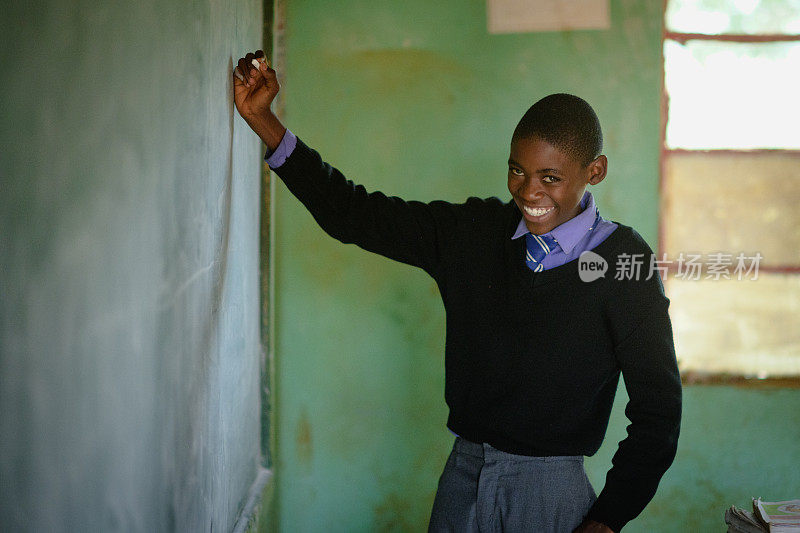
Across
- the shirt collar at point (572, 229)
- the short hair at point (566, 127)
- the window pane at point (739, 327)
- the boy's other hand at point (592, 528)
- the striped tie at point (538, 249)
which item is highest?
the short hair at point (566, 127)

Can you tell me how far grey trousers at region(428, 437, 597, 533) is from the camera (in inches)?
55.0

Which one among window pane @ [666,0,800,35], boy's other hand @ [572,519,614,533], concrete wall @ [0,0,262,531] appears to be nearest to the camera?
concrete wall @ [0,0,262,531]

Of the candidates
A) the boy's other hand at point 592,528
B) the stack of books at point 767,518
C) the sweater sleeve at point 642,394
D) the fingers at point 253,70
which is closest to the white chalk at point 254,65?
A: the fingers at point 253,70

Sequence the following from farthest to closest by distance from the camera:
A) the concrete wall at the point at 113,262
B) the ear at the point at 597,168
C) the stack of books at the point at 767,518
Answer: the stack of books at the point at 767,518, the ear at the point at 597,168, the concrete wall at the point at 113,262

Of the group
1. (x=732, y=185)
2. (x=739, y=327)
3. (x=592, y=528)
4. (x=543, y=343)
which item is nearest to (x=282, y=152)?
(x=543, y=343)

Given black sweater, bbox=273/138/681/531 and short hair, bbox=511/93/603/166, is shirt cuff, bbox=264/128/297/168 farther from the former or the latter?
short hair, bbox=511/93/603/166

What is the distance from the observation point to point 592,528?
1370mm

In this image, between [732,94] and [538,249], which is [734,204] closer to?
[732,94]

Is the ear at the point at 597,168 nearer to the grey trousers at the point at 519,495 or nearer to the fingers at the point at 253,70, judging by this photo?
the grey trousers at the point at 519,495

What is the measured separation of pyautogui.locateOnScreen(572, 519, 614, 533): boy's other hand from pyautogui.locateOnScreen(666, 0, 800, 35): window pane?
159cm

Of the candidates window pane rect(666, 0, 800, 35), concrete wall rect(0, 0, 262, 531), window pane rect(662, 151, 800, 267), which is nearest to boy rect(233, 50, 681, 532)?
concrete wall rect(0, 0, 262, 531)

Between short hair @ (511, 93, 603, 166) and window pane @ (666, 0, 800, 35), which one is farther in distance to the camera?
window pane @ (666, 0, 800, 35)

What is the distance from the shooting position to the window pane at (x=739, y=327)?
226cm

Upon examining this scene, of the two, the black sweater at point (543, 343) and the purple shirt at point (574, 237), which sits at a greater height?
the purple shirt at point (574, 237)
